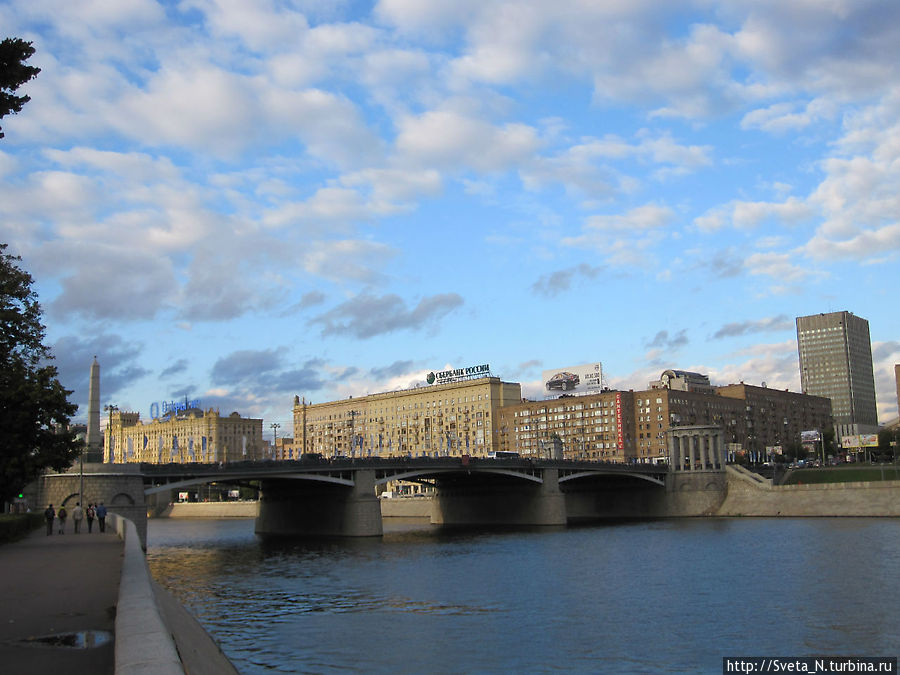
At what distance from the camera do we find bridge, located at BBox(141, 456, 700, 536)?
77.8 meters

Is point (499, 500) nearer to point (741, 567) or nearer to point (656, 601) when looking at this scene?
point (741, 567)

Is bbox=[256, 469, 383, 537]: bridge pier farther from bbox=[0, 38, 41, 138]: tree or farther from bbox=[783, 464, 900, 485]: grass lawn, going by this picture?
bbox=[0, 38, 41, 138]: tree

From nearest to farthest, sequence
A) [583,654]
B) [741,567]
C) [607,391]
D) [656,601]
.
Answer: [583,654] → [656,601] → [741,567] → [607,391]

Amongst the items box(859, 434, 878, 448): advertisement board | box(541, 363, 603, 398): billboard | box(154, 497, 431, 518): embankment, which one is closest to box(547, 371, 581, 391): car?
box(541, 363, 603, 398): billboard

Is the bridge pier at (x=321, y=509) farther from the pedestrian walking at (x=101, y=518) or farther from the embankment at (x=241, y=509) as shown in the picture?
the pedestrian walking at (x=101, y=518)

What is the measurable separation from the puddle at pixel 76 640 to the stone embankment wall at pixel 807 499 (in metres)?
93.1

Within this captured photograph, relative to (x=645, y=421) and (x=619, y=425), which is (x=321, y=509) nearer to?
(x=619, y=425)

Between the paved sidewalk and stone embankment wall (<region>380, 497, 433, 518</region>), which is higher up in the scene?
the paved sidewalk

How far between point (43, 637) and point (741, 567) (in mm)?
44366

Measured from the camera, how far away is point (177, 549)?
79438 millimetres

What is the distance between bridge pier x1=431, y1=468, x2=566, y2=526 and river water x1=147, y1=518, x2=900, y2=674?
89.8 feet

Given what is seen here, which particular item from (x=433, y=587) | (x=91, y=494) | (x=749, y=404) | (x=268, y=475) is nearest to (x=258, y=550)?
(x=268, y=475)

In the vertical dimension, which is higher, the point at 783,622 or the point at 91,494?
the point at 91,494

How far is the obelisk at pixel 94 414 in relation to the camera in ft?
242
